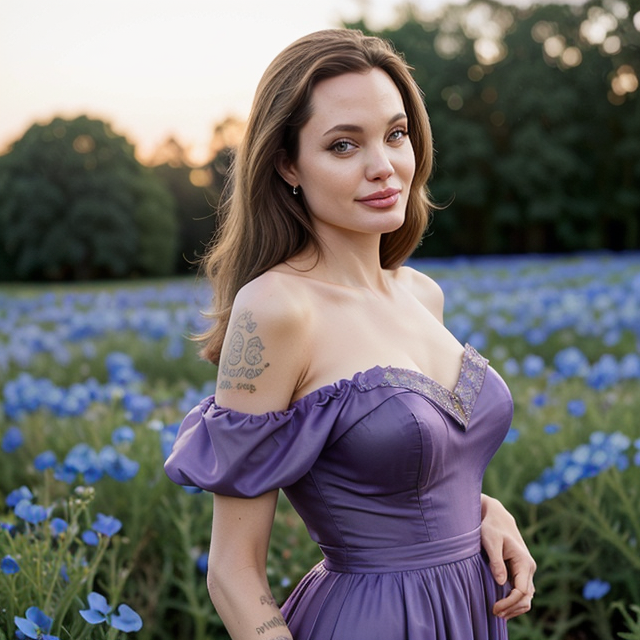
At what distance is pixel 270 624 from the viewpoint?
1.49 meters

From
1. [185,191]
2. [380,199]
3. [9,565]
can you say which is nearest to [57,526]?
[9,565]

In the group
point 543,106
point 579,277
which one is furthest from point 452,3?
point 579,277

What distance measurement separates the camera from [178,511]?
9.62ft

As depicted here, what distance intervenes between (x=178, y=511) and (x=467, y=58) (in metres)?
36.4

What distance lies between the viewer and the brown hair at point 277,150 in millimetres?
1587

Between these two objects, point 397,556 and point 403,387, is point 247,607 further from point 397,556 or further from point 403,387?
point 403,387

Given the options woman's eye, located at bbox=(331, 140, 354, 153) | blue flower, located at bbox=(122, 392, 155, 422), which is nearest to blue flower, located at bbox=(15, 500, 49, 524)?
woman's eye, located at bbox=(331, 140, 354, 153)

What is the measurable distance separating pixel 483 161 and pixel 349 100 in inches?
1410

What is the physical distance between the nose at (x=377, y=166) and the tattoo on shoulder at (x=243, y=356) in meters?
0.34

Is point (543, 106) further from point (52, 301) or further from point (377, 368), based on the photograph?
point (377, 368)

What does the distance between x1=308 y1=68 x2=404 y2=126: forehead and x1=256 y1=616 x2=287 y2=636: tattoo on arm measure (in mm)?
881

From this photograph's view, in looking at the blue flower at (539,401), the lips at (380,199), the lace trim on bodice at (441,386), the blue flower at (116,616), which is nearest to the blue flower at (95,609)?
the blue flower at (116,616)

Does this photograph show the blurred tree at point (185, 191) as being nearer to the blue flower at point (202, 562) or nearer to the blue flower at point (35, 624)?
the blue flower at point (202, 562)

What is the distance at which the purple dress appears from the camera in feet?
4.83
